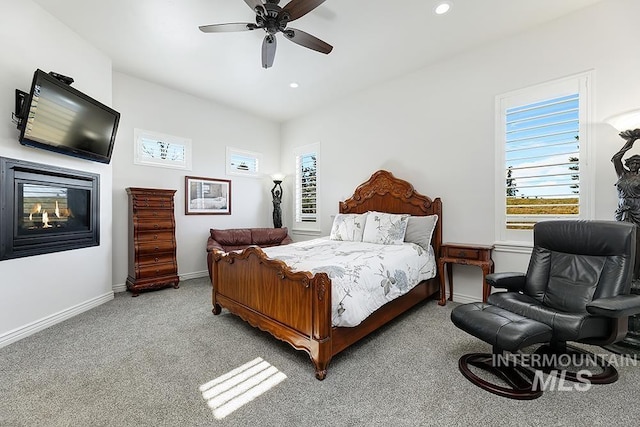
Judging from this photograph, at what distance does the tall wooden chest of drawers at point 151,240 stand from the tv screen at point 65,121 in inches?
30.4

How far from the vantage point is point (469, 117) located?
3504 millimetres

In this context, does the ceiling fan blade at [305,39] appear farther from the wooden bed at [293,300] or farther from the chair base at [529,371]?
the chair base at [529,371]

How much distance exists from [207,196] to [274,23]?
337 centimetres

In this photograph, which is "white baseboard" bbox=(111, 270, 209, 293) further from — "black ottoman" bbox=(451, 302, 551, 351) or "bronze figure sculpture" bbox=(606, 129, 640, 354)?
"bronze figure sculpture" bbox=(606, 129, 640, 354)

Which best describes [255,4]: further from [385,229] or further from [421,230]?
[421,230]

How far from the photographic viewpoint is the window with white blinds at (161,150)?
424cm

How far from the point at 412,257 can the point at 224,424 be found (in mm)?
2322

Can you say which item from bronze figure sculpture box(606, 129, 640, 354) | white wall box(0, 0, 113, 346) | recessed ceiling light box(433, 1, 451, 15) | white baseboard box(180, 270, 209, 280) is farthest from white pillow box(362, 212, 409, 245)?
white wall box(0, 0, 113, 346)

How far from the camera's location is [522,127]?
3129 mm

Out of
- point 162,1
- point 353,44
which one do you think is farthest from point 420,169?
point 162,1

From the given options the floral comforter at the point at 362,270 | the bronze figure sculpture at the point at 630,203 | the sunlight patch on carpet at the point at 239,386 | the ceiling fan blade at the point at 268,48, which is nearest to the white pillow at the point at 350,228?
Result: the floral comforter at the point at 362,270

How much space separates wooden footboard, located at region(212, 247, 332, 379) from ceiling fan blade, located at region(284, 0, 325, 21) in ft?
6.95

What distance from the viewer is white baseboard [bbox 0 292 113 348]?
96.9 inches

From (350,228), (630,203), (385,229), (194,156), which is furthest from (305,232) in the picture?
(630,203)
